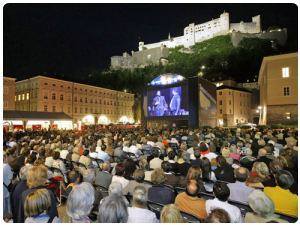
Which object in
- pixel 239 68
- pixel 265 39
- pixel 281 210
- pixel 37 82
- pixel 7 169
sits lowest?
pixel 281 210

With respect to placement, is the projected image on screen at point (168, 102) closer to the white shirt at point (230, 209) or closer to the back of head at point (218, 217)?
the white shirt at point (230, 209)

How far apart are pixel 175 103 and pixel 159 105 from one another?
2678 mm

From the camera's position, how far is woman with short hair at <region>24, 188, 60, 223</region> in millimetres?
3105

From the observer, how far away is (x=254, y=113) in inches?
2650

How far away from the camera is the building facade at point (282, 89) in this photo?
3048 cm

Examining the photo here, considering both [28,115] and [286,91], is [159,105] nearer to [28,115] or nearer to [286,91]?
[286,91]

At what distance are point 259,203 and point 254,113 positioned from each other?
69.8m

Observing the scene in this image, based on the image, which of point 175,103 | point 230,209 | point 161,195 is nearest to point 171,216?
point 230,209

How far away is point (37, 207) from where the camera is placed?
123 inches

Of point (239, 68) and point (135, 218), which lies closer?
point (135, 218)

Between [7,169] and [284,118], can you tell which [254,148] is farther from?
[284,118]

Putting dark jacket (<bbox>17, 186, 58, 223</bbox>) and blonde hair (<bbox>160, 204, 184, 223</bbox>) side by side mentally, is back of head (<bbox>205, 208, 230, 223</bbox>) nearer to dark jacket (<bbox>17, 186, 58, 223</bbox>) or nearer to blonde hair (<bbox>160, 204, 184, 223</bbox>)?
blonde hair (<bbox>160, 204, 184, 223</bbox>)

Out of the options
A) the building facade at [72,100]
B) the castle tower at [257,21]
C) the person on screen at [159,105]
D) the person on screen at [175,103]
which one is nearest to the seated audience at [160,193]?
the person on screen at [175,103]

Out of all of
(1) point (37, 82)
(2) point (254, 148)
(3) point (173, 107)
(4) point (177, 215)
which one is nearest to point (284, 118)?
(3) point (173, 107)
